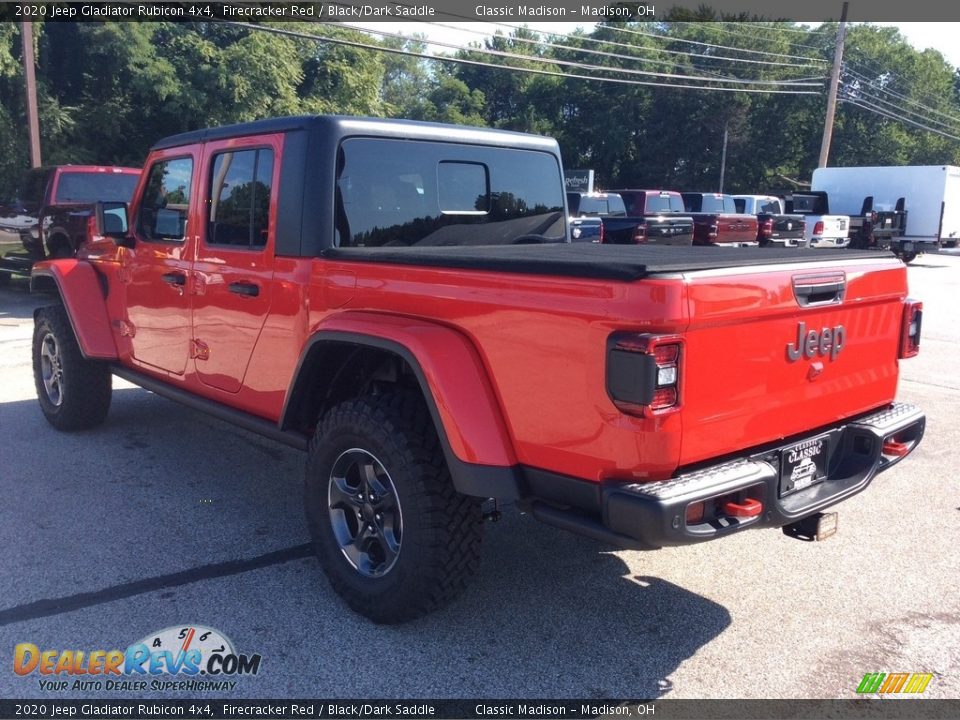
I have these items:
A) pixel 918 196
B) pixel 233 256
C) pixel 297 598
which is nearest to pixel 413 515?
pixel 297 598

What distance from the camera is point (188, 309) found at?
4730mm

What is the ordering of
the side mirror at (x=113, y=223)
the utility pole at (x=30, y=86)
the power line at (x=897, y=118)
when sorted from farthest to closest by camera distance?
the power line at (x=897, y=118) < the utility pole at (x=30, y=86) < the side mirror at (x=113, y=223)

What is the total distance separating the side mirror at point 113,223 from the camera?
5316 millimetres

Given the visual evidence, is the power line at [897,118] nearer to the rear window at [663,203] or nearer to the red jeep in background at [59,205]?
the rear window at [663,203]

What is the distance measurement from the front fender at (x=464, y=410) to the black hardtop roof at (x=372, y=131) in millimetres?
1277

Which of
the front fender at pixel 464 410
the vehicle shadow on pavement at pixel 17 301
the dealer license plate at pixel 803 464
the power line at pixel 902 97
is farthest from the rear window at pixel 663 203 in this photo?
the power line at pixel 902 97

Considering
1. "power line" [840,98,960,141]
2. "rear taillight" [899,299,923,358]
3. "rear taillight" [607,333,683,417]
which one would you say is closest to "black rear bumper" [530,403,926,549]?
"rear taillight" [607,333,683,417]

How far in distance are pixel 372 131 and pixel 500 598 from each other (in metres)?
2.25

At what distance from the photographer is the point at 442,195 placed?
443cm

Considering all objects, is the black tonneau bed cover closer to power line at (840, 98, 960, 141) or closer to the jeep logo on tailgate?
the jeep logo on tailgate

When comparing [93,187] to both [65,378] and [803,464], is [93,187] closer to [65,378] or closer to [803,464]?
[65,378]

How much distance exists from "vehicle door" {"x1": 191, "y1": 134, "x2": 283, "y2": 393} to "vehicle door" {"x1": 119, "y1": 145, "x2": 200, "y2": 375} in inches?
6.5

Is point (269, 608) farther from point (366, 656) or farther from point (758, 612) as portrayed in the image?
point (758, 612)

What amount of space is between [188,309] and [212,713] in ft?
7.94
